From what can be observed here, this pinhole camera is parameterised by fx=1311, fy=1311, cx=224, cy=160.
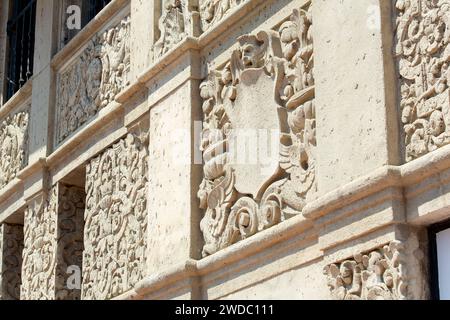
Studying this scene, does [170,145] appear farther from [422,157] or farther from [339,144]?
[422,157]

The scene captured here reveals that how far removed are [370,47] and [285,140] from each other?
1.20 m

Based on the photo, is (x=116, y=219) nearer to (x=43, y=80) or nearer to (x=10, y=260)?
(x=43, y=80)

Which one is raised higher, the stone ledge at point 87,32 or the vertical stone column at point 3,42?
the vertical stone column at point 3,42

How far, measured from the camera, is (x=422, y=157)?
8078 millimetres

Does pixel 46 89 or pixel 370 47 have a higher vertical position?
pixel 46 89

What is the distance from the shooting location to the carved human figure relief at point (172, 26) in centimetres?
1118

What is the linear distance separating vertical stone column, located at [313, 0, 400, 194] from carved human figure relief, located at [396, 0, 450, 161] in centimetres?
10

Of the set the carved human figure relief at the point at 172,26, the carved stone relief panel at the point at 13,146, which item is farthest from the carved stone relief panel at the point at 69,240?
the carved human figure relief at the point at 172,26

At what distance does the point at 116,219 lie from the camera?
38.9ft

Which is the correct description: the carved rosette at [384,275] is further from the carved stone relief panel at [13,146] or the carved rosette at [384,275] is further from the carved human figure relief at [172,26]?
the carved stone relief panel at [13,146]

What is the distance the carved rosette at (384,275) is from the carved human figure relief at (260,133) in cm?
89

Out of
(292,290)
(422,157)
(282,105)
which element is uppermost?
(282,105)

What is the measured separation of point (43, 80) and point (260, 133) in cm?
486

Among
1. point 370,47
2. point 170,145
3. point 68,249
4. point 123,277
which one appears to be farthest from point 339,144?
point 68,249
